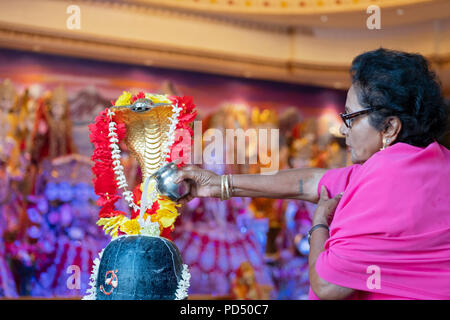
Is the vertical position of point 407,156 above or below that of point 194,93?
below

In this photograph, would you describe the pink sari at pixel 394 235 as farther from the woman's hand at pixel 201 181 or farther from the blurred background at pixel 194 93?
the blurred background at pixel 194 93

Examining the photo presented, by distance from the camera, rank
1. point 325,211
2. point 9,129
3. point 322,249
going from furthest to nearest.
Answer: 1. point 9,129
2. point 325,211
3. point 322,249

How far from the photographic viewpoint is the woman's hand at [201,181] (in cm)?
208

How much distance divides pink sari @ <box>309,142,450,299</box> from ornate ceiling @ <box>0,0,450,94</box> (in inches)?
250

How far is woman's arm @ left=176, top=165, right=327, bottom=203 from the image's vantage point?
6.86 ft

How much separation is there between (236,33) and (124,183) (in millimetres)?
6642

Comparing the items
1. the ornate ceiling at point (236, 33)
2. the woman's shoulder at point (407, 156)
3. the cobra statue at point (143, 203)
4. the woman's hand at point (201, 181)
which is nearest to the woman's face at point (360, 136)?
the woman's shoulder at point (407, 156)

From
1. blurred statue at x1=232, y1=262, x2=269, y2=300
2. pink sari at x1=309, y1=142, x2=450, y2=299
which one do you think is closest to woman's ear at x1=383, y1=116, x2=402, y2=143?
pink sari at x1=309, y1=142, x2=450, y2=299

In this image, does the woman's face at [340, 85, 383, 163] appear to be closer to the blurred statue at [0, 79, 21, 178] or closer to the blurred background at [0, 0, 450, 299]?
the blurred background at [0, 0, 450, 299]

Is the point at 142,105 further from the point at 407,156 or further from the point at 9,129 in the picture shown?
the point at 9,129

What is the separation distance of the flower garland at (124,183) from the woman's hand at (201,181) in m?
0.11

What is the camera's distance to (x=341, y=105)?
9.94 metres

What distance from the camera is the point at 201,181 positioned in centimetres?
209

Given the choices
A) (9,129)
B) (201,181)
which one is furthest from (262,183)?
(9,129)
